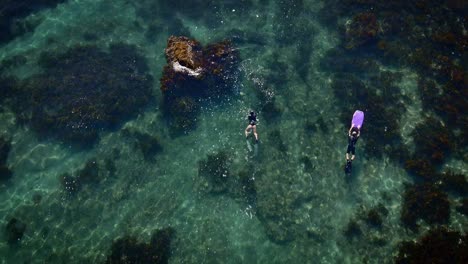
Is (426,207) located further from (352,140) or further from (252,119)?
(252,119)

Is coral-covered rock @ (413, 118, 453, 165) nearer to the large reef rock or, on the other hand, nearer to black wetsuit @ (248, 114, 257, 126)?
black wetsuit @ (248, 114, 257, 126)

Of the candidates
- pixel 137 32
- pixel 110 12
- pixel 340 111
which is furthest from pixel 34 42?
pixel 340 111

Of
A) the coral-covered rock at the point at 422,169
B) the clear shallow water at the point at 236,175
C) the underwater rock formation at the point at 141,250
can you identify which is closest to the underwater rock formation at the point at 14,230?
the clear shallow water at the point at 236,175

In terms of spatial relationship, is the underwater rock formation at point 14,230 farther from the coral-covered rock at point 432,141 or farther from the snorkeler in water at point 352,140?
the coral-covered rock at point 432,141

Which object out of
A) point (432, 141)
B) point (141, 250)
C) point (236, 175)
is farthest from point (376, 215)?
point (141, 250)

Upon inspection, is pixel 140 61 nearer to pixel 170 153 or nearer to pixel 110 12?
pixel 110 12

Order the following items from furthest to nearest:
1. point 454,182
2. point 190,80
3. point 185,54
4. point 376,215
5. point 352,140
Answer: point 185,54, point 190,80, point 352,140, point 454,182, point 376,215
